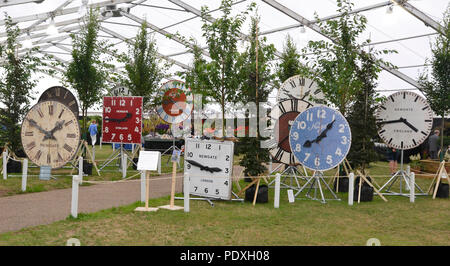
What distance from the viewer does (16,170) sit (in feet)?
41.6

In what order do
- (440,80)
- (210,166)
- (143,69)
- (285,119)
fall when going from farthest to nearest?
Answer: (143,69)
(440,80)
(285,119)
(210,166)

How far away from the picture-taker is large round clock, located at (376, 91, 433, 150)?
10148 mm

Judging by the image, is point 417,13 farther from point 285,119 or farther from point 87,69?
point 87,69

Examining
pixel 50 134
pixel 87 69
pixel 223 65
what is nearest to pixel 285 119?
pixel 223 65

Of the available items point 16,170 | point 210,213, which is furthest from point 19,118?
point 210,213

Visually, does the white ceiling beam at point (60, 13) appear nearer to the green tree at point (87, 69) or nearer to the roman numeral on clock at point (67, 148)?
the green tree at point (87, 69)

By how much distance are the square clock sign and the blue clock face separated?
5.13 m

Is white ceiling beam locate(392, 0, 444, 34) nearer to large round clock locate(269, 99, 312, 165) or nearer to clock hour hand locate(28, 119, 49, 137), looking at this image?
large round clock locate(269, 99, 312, 165)

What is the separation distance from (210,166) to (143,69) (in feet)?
24.1

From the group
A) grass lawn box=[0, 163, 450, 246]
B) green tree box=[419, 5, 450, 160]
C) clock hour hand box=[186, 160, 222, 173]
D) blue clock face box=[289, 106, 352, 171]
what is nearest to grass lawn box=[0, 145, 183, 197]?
grass lawn box=[0, 163, 450, 246]

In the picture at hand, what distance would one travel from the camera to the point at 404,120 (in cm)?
1027

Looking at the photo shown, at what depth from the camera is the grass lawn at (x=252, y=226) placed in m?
5.67
